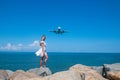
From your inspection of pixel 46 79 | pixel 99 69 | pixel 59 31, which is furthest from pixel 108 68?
pixel 59 31

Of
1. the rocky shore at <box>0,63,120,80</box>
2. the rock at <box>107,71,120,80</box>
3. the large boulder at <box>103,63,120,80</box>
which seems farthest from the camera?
the large boulder at <box>103,63,120,80</box>

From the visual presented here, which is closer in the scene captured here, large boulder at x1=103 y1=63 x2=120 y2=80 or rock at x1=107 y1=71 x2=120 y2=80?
rock at x1=107 y1=71 x2=120 y2=80

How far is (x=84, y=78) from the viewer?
1163cm

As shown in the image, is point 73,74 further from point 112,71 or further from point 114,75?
point 112,71

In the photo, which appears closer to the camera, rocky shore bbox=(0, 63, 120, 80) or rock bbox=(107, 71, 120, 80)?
rocky shore bbox=(0, 63, 120, 80)

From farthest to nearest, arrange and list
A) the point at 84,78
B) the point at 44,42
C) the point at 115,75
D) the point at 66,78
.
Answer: the point at 44,42, the point at 115,75, the point at 84,78, the point at 66,78

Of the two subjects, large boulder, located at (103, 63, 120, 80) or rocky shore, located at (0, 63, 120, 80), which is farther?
large boulder, located at (103, 63, 120, 80)

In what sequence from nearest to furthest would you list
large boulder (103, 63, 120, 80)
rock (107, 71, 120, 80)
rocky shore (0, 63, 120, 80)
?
rocky shore (0, 63, 120, 80)
rock (107, 71, 120, 80)
large boulder (103, 63, 120, 80)

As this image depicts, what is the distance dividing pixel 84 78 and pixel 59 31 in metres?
12.1

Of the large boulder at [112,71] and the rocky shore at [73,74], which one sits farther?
the large boulder at [112,71]

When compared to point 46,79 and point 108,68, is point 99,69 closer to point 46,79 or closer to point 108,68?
point 108,68

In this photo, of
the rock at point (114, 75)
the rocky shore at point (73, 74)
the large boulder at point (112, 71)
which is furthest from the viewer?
the large boulder at point (112, 71)

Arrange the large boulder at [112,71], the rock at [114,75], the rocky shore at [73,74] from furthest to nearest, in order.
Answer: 1. the large boulder at [112,71]
2. the rock at [114,75]
3. the rocky shore at [73,74]

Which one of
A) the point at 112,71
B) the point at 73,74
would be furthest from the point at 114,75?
the point at 73,74
